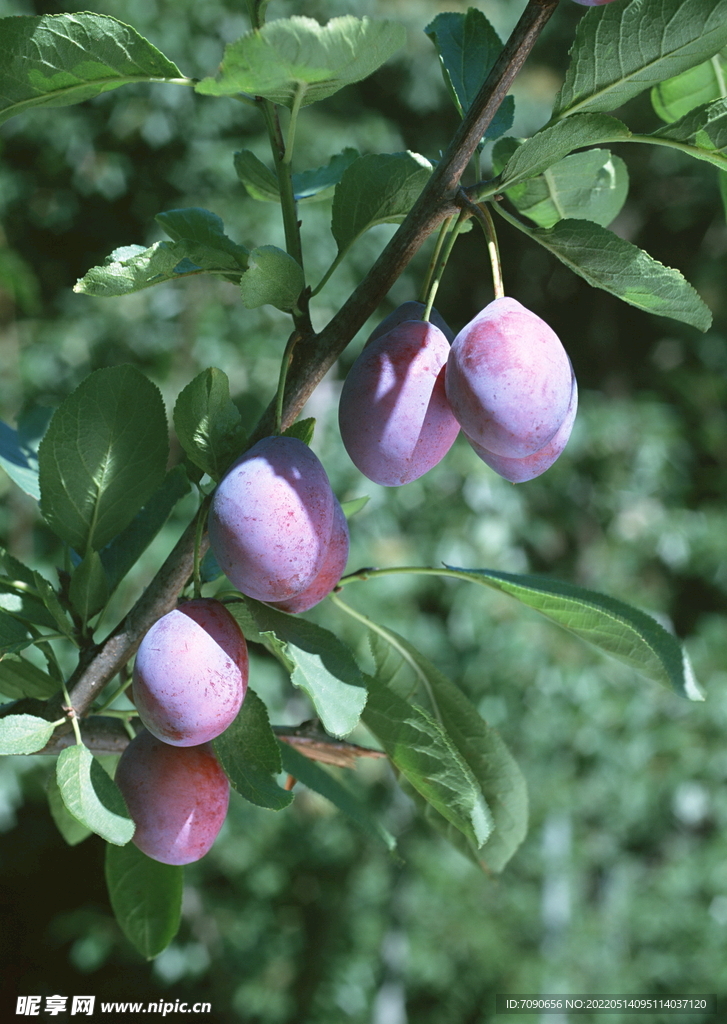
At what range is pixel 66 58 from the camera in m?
0.31

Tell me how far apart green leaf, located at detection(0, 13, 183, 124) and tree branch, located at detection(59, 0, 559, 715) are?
12 cm

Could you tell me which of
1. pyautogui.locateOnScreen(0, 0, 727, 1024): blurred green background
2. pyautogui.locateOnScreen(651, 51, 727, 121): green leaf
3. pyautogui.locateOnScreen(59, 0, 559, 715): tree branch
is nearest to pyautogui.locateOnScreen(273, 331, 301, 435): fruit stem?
pyautogui.locateOnScreen(59, 0, 559, 715): tree branch

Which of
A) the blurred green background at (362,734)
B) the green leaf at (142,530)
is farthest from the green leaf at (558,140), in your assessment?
the blurred green background at (362,734)

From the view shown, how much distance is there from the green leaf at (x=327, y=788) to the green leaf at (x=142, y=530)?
0.13 m

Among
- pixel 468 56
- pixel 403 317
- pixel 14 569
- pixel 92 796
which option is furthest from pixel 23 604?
pixel 468 56

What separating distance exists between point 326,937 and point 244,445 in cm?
180

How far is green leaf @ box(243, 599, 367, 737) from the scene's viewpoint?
0.99ft

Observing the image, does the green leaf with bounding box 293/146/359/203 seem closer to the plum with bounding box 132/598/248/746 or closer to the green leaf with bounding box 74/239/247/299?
the green leaf with bounding box 74/239/247/299

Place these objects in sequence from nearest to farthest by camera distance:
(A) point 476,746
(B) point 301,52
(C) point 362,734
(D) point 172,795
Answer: (B) point 301,52, (D) point 172,795, (A) point 476,746, (C) point 362,734

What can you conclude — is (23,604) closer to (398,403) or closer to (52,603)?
(52,603)

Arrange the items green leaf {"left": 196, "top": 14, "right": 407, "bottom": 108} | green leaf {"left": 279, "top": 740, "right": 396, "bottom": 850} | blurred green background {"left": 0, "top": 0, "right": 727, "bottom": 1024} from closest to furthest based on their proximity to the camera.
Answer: green leaf {"left": 196, "top": 14, "right": 407, "bottom": 108} < green leaf {"left": 279, "top": 740, "right": 396, "bottom": 850} < blurred green background {"left": 0, "top": 0, "right": 727, "bottom": 1024}

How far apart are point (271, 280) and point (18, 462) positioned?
0.23 m

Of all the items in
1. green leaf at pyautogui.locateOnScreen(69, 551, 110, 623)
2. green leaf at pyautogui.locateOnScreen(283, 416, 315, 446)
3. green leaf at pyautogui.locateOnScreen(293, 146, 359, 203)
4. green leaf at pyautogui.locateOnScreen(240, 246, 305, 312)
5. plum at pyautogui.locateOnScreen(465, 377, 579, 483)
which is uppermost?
green leaf at pyautogui.locateOnScreen(240, 246, 305, 312)

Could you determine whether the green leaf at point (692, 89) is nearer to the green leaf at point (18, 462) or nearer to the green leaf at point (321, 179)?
the green leaf at point (321, 179)
